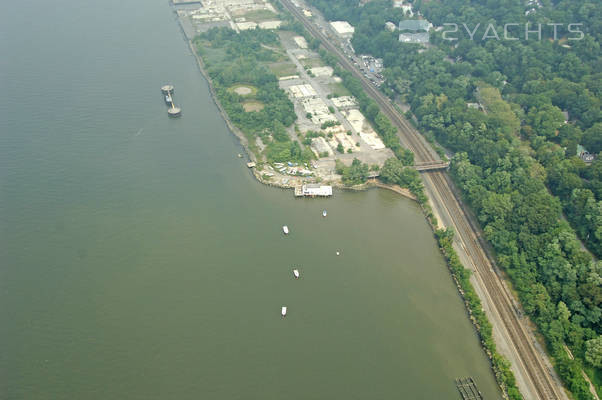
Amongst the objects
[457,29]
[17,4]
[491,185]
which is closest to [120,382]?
[491,185]

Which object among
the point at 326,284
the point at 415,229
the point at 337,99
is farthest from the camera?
the point at 337,99

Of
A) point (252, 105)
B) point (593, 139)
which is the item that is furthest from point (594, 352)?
point (252, 105)

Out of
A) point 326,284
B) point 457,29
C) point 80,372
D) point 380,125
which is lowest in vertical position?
point 80,372

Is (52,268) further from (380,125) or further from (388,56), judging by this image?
(388,56)

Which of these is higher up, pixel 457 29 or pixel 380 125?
pixel 457 29

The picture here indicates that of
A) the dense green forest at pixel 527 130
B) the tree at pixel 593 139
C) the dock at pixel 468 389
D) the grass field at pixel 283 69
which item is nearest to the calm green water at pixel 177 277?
the dock at pixel 468 389

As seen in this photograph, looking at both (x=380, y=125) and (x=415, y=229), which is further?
(x=380, y=125)

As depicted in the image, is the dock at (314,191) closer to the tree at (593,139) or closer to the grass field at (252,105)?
the grass field at (252,105)

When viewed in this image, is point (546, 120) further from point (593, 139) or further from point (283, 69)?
point (283, 69)
